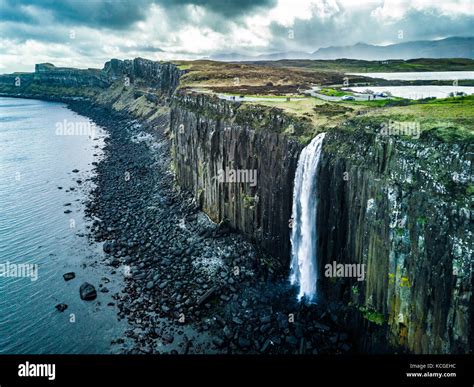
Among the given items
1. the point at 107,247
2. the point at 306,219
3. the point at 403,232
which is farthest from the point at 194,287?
the point at 403,232

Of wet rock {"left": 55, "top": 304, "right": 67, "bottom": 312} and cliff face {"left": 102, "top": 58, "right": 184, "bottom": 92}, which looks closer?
wet rock {"left": 55, "top": 304, "right": 67, "bottom": 312}

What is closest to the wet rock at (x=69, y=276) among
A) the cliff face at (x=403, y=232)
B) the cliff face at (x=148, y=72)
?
the cliff face at (x=403, y=232)

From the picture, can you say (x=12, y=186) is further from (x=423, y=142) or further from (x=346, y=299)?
(x=423, y=142)

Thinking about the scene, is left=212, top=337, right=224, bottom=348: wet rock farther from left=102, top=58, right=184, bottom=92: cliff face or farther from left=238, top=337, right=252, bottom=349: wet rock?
left=102, top=58, right=184, bottom=92: cliff face

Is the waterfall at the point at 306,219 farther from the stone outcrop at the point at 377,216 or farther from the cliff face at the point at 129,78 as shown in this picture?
the cliff face at the point at 129,78

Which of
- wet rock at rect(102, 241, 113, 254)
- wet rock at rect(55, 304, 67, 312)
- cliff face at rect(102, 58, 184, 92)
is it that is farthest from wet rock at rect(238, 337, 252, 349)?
cliff face at rect(102, 58, 184, 92)

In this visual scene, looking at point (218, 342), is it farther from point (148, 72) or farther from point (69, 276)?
point (148, 72)

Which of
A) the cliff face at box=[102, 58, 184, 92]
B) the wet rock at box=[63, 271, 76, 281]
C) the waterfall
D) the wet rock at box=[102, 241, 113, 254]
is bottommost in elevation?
the wet rock at box=[63, 271, 76, 281]
